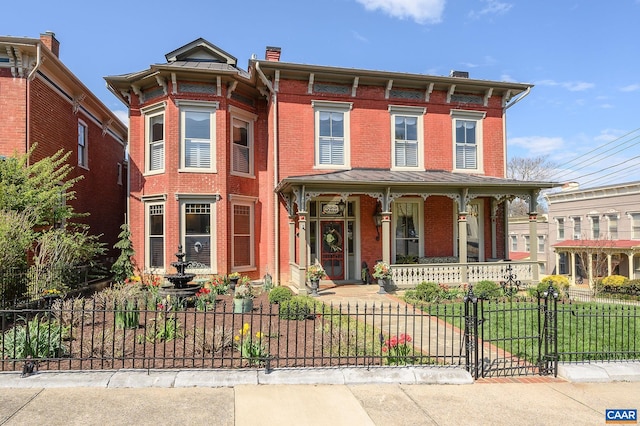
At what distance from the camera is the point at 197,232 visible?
557 inches

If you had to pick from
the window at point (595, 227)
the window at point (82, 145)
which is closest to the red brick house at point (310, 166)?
the window at point (82, 145)

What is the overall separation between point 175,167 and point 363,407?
11530 mm

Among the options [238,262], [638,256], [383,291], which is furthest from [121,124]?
[638,256]

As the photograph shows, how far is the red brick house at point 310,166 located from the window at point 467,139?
2.0 inches

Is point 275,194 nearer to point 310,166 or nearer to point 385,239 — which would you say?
point 310,166

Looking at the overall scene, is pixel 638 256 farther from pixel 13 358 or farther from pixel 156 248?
pixel 13 358

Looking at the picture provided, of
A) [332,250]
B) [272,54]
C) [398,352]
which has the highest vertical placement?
[272,54]

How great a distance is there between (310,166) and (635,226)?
2639 cm

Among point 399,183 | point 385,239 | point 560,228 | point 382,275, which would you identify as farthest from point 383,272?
point 560,228

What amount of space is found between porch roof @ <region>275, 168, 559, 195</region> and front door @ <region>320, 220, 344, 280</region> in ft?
7.38

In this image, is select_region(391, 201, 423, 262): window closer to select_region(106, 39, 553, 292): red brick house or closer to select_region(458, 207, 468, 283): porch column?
select_region(106, 39, 553, 292): red brick house

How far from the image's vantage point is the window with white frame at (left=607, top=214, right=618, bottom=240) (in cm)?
2905

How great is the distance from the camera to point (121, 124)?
2052 centimetres

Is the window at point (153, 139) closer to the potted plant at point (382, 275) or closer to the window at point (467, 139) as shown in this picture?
the potted plant at point (382, 275)
